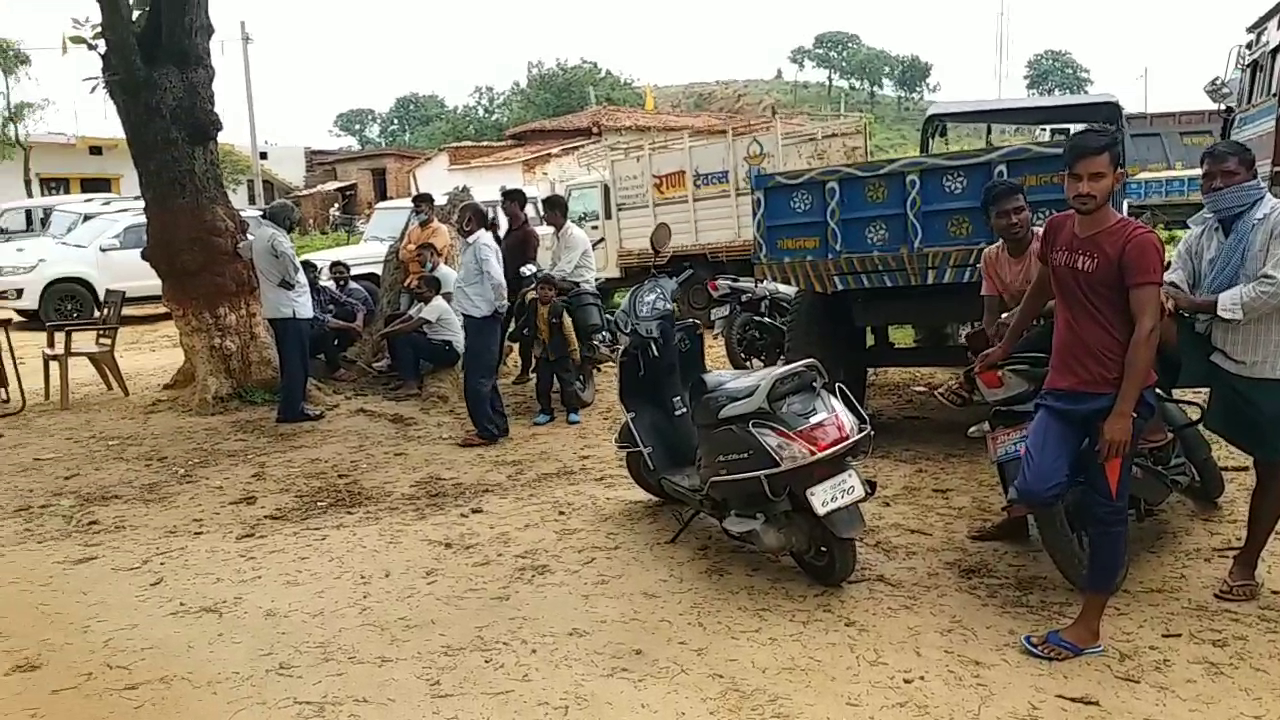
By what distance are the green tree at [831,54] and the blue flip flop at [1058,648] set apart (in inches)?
1848

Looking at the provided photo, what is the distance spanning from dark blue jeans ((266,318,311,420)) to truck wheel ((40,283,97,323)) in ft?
25.2

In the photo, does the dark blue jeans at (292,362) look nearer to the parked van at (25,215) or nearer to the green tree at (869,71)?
the parked van at (25,215)

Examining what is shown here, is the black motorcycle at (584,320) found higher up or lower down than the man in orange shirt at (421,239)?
lower down

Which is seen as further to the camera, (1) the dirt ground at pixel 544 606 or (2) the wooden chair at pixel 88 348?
(2) the wooden chair at pixel 88 348

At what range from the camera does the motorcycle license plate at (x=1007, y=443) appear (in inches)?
149

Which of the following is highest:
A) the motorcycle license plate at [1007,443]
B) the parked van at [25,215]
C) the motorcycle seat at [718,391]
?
the parked van at [25,215]

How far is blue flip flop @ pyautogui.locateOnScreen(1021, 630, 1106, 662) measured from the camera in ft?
10.7

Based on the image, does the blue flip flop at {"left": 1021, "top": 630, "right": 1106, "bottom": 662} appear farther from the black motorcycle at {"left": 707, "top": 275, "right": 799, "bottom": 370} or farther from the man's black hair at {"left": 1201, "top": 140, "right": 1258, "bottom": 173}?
the black motorcycle at {"left": 707, "top": 275, "right": 799, "bottom": 370}

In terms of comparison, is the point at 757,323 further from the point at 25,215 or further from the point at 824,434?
the point at 25,215

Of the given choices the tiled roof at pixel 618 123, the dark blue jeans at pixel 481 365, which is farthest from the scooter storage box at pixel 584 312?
the tiled roof at pixel 618 123

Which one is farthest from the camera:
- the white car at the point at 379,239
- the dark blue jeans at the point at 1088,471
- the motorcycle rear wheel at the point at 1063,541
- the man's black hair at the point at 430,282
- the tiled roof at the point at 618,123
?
the tiled roof at the point at 618,123

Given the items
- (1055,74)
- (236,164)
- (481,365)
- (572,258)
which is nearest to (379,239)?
(572,258)

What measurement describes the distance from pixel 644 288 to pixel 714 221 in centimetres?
866

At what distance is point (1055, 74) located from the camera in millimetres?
49906
